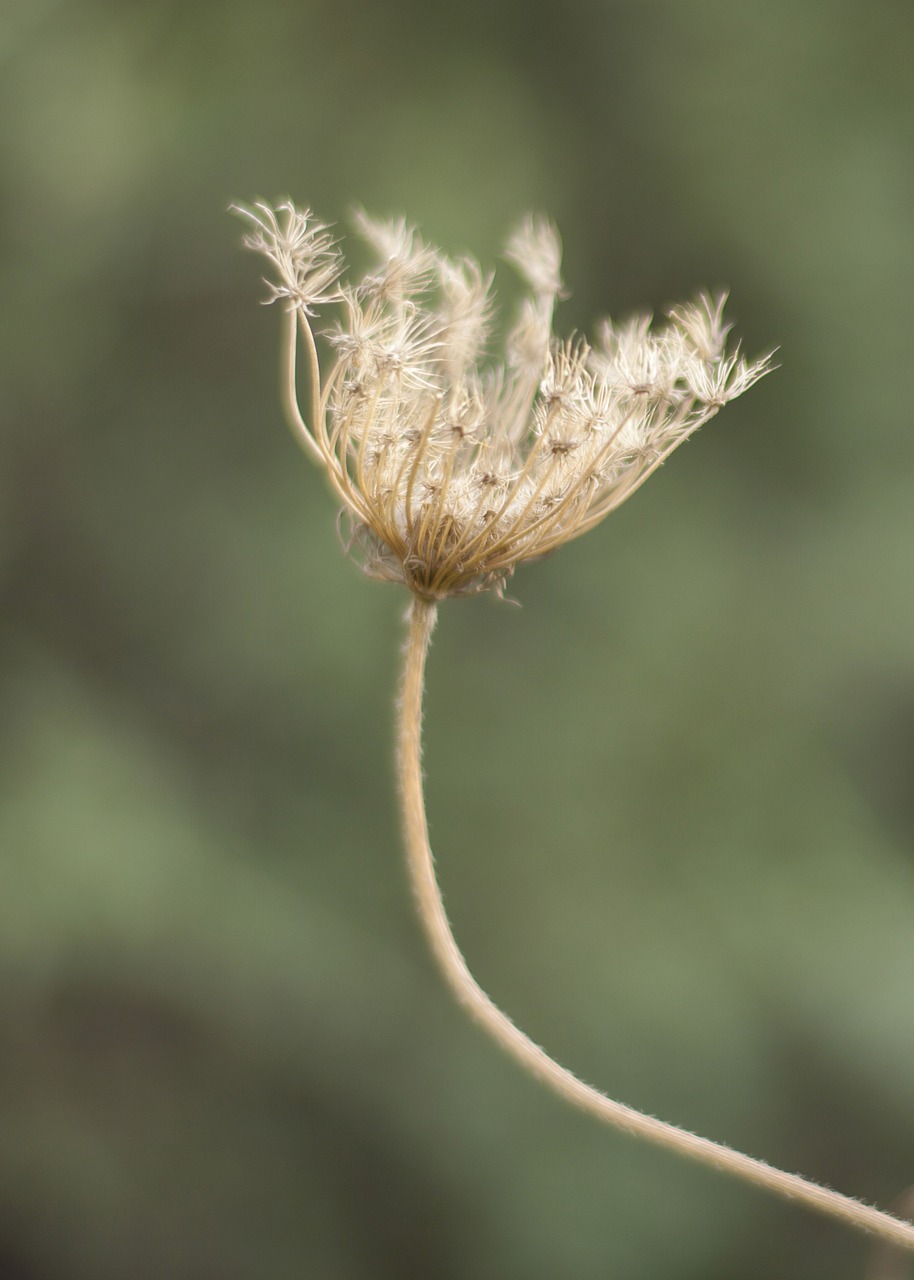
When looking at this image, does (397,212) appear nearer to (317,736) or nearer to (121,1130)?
(317,736)

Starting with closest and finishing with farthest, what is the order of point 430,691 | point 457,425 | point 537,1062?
point 537,1062
point 457,425
point 430,691

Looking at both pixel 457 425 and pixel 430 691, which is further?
pixel 430 691

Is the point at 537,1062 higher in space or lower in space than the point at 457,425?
lower

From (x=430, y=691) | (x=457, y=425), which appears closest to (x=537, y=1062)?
(x=457, y=425)

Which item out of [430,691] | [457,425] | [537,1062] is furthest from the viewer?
[430,691]

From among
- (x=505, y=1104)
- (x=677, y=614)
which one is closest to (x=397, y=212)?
(x=677, y=614)

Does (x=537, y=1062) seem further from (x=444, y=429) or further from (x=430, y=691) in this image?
(x=430, y=691)

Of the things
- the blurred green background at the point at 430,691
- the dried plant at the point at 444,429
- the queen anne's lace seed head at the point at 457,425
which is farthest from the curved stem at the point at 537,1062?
the blurred green background at the point at 430,691
